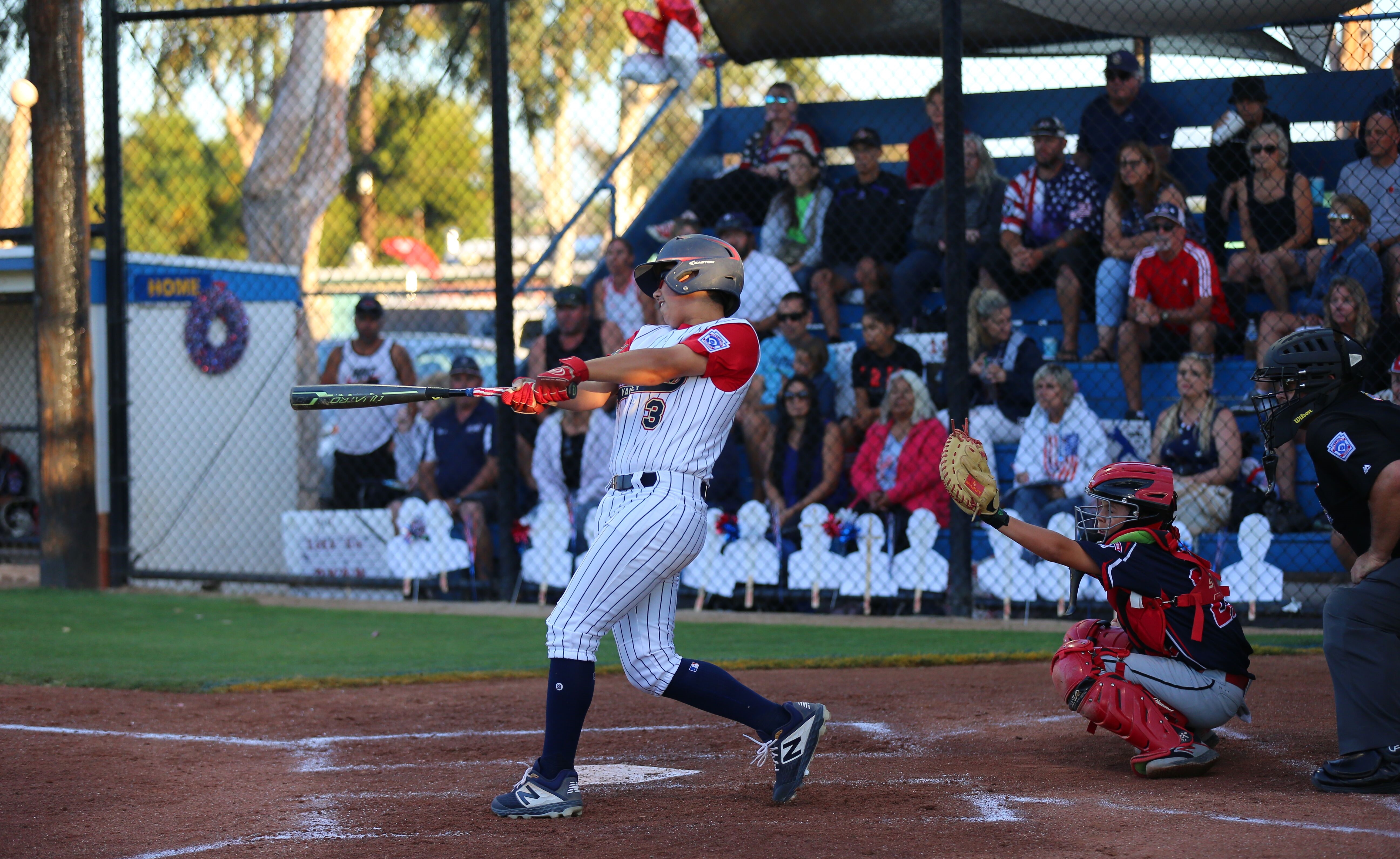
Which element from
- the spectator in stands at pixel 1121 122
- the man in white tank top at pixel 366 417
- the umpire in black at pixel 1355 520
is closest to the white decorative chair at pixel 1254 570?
the spectator in stands at pixel 1121 122

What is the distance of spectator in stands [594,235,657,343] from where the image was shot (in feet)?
34.2

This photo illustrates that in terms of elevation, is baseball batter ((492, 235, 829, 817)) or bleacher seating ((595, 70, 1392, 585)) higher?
bleacher seating ((595, 70, 1392, 585))

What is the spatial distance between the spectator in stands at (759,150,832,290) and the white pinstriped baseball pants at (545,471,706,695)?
20.4 ft

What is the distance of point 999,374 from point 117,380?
253 inches

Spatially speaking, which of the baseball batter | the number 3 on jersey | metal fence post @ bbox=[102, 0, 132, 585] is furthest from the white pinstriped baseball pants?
metal fence post @ bbox=[102, 0, 132, 585]

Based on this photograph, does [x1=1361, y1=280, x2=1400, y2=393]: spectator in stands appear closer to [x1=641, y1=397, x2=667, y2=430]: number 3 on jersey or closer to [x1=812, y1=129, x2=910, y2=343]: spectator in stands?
[x1=812, y1=129, x2=910, y2=343]: spectator in stands

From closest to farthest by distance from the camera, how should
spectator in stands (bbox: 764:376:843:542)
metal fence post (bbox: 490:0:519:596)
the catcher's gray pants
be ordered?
the catcher's gray pants
spectator in stands (bbox: 764:376:843:542)
metal fence post (bbox: 490:0:519:596)

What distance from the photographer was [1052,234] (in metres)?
9.26

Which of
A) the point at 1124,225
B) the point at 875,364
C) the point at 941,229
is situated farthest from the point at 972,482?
the point at 941,229

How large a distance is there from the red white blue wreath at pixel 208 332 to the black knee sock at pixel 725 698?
25.3 feet

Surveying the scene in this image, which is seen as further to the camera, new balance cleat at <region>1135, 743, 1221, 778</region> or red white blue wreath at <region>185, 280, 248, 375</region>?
red white blue wreath at <region>185, 280, 248, 375</region>

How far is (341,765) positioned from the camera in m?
4.90

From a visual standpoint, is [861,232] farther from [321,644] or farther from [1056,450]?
[321,644]

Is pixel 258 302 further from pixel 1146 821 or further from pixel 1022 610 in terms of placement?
pixel 1146 821
